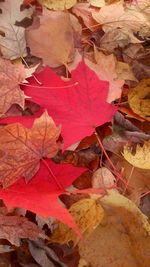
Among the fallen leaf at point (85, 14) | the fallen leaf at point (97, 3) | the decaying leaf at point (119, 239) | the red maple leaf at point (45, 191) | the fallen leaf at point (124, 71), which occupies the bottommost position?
the decaying leaf at point (119, 239)

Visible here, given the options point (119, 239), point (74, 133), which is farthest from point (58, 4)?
point (119, 239)

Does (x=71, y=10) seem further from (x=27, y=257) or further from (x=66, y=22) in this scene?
(x=27, y=257)

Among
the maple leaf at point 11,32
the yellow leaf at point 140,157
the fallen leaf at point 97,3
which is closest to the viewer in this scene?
the yellow leaf at point 140,157

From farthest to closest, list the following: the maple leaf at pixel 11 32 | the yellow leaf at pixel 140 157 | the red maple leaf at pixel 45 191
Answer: the maple leaf at pixel 11 32 < the yellow leaf at pixel 140 157 < the red maple leaf at pixel 45 191

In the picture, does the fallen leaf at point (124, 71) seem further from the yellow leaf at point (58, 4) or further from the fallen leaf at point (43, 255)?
the fallen leaf at point (43, 255)

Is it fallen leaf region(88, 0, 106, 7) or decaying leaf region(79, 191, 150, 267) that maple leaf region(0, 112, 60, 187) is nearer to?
decaying leaf region(79, 191, 150, 267)

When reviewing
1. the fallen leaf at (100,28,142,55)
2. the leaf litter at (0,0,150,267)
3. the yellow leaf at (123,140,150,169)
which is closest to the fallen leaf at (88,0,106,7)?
the leaf litter at (0,0,150,267)

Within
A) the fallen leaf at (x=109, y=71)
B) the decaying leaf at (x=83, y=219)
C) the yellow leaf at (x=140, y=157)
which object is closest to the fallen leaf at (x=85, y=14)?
the fallen leaf at (x=109, y=71)
